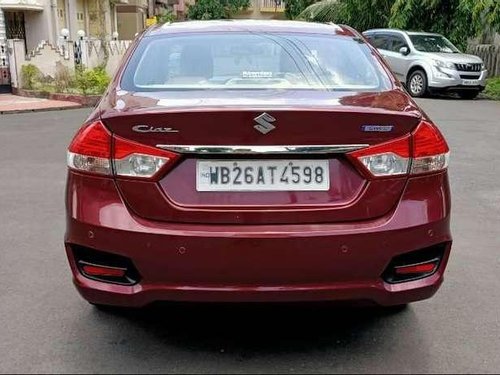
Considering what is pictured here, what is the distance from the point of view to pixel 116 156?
9.23 feet

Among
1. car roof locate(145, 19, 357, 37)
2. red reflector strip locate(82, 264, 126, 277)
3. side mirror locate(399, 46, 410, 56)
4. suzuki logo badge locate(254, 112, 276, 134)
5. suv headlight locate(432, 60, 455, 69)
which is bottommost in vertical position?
suv headlight locate(432, 60, 455, 69)

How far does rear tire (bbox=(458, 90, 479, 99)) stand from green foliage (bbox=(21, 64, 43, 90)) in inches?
446

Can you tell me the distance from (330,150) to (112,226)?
3.23ft

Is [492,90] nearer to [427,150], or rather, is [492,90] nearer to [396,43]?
[396,43]

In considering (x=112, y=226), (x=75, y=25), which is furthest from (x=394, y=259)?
(x=75, y=25)

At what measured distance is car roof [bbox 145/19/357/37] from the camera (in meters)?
3.95

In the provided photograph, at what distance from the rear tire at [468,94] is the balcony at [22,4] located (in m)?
15.7

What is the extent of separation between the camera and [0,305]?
3.79m

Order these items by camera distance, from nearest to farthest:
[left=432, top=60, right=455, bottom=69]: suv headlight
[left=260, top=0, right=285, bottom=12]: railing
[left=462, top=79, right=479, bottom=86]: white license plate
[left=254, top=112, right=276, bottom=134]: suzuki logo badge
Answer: [left=254, top=112, right=276, bottom=134]: suzuki logo badge → [left=432, top=60, right=455, bottom=69]: suv headlight → [left=462, top=79, right=479, bottom=86]: white license plate → [left=260, top=0, right=285, bottom=12]: railing

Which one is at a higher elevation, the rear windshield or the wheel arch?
the rear windshield

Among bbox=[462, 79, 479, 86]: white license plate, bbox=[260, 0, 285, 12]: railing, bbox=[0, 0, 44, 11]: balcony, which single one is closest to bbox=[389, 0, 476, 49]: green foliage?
bbox=[462, 79, 479, 86]: white license plate

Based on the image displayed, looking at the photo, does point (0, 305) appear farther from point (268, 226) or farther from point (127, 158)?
point (268, 226)

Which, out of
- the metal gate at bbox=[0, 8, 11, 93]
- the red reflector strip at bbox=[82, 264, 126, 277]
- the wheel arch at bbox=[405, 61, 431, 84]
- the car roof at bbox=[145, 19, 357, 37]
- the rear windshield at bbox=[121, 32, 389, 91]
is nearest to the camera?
the red reflector strip at bbox=[82, 264, 126, 277]

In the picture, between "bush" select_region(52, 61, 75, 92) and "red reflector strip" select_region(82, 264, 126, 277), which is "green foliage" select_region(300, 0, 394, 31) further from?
"red reflector strip" select_region(82, 264, 126, 277)
